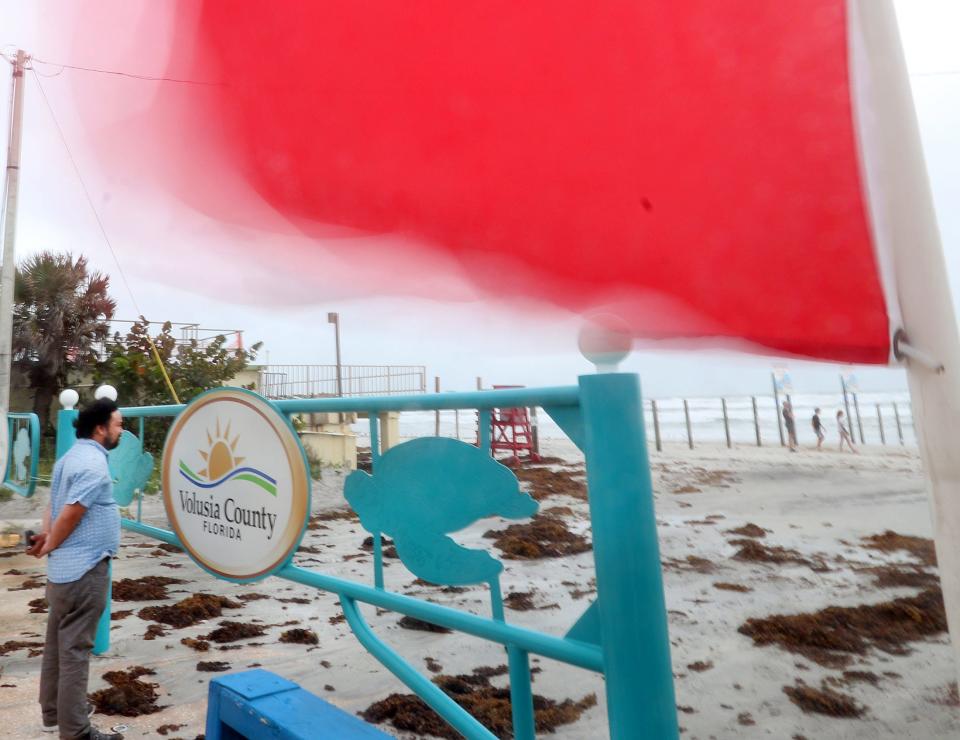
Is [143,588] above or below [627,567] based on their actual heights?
below

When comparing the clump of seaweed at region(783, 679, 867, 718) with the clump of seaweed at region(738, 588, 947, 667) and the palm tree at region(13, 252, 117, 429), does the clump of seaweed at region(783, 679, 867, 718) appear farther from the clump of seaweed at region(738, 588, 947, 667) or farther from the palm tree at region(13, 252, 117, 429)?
the palm tree at region(13, 252, 117, 429)

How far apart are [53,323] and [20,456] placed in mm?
5607

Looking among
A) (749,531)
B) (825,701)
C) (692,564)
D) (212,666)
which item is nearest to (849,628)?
(825,701)

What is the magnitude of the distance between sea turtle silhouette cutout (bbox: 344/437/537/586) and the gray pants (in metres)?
1.75

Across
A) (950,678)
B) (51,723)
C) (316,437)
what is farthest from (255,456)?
(316,437)

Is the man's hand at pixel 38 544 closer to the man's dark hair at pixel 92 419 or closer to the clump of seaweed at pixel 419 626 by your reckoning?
the man's dark hair at pixel 92 419

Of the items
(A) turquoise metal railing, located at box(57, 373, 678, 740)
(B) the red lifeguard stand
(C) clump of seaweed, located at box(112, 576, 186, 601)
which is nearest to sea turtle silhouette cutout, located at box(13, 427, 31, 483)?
(C) clump of seaweed, located at box(112, 576, 186, 601)

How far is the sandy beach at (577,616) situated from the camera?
258 centimetres

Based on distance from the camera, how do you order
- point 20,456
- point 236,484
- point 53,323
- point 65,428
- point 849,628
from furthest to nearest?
point 53,323
point 20,456
point 849,628
point 65,428
point 236,484

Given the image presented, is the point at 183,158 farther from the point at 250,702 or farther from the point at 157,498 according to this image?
the point at 157,498

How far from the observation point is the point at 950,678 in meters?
2.96

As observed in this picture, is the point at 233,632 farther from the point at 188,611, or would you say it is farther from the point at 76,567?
the point at 76,567

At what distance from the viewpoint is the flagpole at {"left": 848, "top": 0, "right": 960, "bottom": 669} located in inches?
24.5

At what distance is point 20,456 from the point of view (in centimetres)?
777
